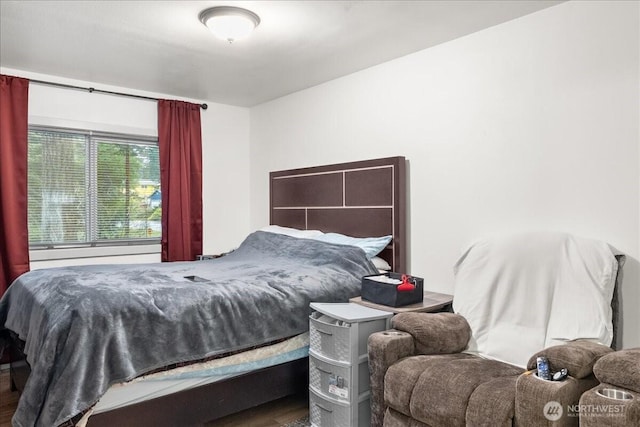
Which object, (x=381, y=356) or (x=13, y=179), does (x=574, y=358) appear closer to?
(x=381, y=356)

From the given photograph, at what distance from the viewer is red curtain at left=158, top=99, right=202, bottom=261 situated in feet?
14.1

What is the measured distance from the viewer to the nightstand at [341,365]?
2.28 metres

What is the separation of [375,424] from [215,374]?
84 centimetres

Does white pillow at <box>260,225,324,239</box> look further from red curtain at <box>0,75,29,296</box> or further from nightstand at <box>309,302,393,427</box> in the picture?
red curtain at <box>0,75,29,296</box>

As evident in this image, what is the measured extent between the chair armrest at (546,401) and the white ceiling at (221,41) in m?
1.95

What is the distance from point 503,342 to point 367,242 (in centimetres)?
126

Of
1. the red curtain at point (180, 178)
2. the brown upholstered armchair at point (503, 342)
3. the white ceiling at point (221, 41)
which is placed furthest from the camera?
the red curtain at point (180, 178)

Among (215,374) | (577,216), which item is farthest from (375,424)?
(577,216)

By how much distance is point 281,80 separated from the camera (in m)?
3.93

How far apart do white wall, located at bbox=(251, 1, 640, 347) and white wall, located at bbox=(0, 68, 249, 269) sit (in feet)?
5.26

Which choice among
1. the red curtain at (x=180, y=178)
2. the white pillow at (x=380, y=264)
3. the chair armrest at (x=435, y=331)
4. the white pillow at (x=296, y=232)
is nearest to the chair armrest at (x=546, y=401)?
the chair armrest at (x=435, y=331)

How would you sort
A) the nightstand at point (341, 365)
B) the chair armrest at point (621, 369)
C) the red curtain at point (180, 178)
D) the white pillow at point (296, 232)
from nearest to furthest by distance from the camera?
the chair armrest at point (621, 369)
the nightstand at point (341, 365)
the white pillow at point (296, 232)
the red curtain at point (180, 178)

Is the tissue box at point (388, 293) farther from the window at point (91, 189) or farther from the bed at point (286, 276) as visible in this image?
the window at point (91, 189)

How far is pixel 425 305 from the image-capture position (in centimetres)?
263
